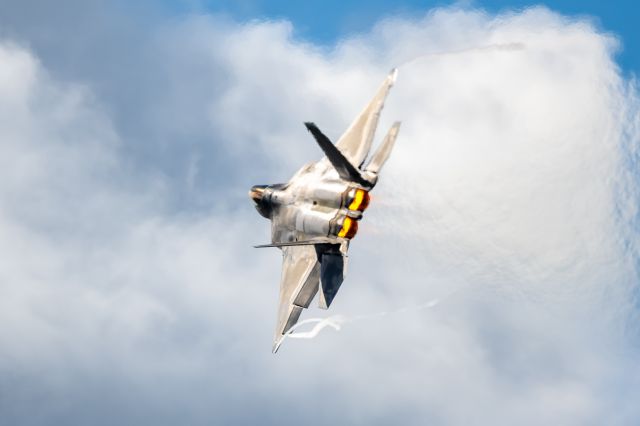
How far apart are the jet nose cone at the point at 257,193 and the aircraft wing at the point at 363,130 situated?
3.53 meters

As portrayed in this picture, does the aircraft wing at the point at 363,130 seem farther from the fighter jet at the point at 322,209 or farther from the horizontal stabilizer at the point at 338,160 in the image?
the horizontal stabilizer at the point at 338,160

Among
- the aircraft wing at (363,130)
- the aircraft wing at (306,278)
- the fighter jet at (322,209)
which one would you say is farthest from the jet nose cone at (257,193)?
the aircraft wing at (363,130)

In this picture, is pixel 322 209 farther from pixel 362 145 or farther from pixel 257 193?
pixel 257 193

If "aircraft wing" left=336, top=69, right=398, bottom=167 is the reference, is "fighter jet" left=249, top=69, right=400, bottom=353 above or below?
below

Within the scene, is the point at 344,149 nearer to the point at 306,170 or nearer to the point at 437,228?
the point at 306,170

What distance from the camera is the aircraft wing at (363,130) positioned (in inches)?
1575

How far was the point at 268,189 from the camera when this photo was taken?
136 feet

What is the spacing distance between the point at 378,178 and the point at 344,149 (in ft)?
9.84

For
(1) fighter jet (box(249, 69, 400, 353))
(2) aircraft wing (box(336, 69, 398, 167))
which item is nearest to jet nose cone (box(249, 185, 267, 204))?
(1) fighter jet (box(249, 69, 400, 353))

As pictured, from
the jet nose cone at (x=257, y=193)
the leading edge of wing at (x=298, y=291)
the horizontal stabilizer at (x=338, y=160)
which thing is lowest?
the leading edge of wing at (x=298, y=291)

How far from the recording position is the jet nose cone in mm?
41906

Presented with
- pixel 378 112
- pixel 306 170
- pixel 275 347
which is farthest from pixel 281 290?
pixel 378 112

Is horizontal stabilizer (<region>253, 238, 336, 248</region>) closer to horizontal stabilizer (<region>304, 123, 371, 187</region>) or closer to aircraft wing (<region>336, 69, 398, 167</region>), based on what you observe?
horizontal stabilizer (<region>304, 123, 371, 187</region>)

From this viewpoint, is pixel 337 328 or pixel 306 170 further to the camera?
pixel 306 170
